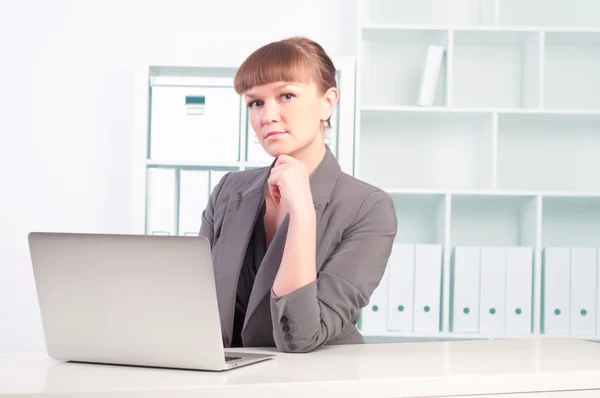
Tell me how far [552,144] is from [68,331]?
2.83m

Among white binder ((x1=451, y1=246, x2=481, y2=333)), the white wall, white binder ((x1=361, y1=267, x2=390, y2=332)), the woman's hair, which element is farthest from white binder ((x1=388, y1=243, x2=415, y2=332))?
the woman's hair

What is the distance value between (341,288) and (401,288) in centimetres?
170

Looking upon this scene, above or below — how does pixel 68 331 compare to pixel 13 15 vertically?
below

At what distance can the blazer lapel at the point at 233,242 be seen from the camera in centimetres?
161

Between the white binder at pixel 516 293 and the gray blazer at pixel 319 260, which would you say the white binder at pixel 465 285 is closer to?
the white binder at pixel 516 293

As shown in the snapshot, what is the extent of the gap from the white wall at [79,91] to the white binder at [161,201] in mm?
480

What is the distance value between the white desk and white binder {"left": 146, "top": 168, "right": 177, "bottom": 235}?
1898mm

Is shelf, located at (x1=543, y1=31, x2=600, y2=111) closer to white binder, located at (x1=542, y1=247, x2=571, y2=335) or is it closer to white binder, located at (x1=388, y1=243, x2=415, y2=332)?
white binder, located at (x1=542, y1=247, x2=571, y2=335)

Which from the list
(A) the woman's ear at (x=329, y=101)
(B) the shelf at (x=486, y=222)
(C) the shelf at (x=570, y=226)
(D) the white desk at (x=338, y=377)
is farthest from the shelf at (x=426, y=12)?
(D) the white desk at (x=338, y=377)

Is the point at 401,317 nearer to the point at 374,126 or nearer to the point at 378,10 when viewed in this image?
the point at 374,126

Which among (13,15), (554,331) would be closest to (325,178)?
(554,331)

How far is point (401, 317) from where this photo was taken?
3152 millimetres

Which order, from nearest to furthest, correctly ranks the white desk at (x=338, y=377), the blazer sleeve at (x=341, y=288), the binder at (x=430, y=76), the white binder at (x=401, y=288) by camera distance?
the white desk at (x=338, y=377) → the blazer sleeve at (x=341, y=288) → the white binder at (x=401, y=288) → the binder at (x=430, y=76)

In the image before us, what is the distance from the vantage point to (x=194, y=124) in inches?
128
